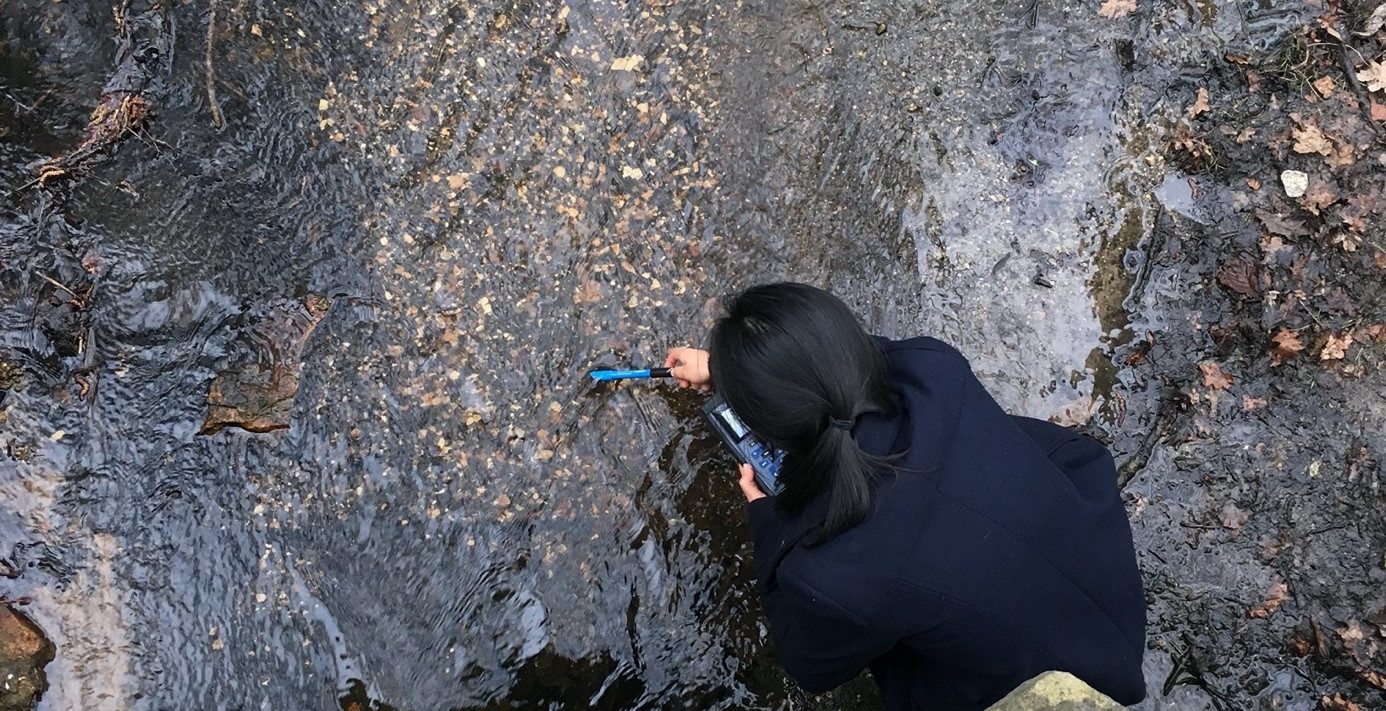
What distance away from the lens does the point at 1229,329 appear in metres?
2.90

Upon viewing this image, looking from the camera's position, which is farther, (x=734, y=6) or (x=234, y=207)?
(x=734, y=6)

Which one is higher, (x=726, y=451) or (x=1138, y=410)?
(x=726, y=451)

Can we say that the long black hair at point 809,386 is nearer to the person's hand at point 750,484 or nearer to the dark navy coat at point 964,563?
the dark navy coat at point 964,563

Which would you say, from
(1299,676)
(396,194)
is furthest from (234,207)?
(1299,676)

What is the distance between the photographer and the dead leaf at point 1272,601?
2775mm

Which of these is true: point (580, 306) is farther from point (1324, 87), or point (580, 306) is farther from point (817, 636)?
point (1324, 87)

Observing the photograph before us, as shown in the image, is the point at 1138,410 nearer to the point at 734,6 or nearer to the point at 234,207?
the point at 734,6

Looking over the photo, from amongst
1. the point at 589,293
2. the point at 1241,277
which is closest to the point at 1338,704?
the point at 1241,277

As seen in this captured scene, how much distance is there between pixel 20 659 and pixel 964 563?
8.58ft

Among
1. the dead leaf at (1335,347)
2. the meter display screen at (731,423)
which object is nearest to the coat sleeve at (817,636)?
the meter display screen at (731,423)

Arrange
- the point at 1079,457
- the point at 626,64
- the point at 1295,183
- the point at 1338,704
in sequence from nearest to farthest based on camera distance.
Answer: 1. the point at 1079,457
2. the point at 1338,704
3. the point at 626,64
4. the point at 1295,183

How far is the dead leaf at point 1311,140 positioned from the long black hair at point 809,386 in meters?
2.14

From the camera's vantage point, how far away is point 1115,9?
3.05 meters

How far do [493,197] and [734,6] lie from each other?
105 centimetres
